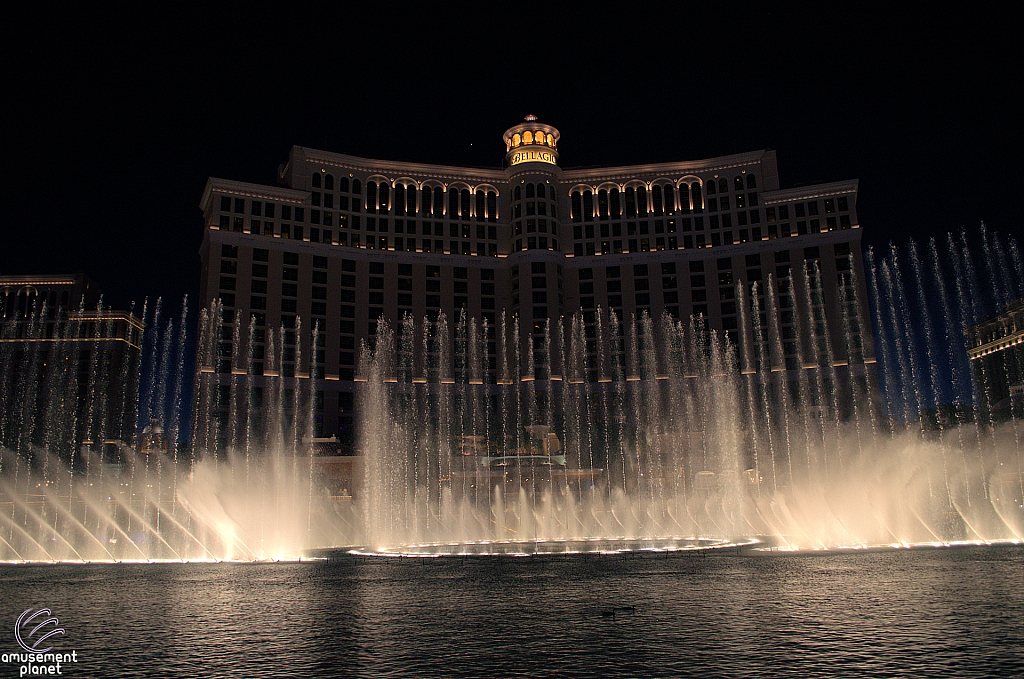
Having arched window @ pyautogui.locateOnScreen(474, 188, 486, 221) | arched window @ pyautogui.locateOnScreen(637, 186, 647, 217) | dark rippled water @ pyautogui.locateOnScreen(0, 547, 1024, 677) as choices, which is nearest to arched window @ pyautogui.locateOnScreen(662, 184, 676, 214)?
arched window @ pyautogui.locateOnScreen(637, 186, 647, 217)

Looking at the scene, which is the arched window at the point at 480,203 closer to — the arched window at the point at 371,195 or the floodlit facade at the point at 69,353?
the arched window at the point at 371,195

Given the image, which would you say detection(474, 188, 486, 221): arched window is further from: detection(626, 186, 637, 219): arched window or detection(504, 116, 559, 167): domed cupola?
detection(626, 186, 637, 219): arched window

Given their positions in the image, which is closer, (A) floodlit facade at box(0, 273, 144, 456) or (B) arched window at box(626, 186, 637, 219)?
(B) arched window at box(626, 186, 637, 219)

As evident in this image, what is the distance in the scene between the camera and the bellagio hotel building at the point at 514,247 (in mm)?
90000

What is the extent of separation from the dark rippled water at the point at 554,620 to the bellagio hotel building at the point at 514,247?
6918cm

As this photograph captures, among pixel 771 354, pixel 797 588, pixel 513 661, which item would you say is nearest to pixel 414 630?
pixel 513 661

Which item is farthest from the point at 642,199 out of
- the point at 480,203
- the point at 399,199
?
the point at 399,199

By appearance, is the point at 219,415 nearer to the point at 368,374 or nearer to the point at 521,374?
the point at 368,374

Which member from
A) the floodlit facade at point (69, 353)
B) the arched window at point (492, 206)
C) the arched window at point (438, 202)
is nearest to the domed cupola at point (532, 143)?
the arched window at point (492, 206)

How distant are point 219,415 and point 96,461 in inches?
485

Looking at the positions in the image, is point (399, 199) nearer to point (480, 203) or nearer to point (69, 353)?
point (480, 203)

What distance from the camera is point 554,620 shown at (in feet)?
45.5

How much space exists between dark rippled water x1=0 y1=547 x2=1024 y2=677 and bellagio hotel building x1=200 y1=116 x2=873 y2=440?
6918 cm

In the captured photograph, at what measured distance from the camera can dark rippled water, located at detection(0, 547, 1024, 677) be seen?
10.2 meters
